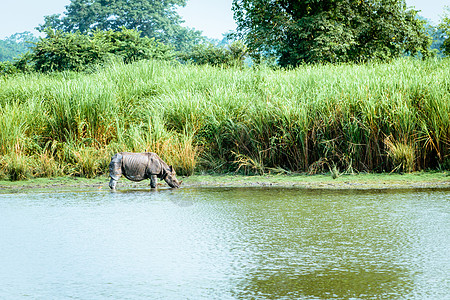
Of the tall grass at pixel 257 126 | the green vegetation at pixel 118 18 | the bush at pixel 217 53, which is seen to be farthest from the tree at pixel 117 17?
the tall grass at pixel 257 126

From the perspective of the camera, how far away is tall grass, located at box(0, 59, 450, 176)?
9.72 metres

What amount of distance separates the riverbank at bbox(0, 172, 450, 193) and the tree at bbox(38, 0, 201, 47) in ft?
118

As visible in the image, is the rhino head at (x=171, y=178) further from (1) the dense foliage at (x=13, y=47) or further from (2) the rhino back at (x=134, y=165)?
(1) the dense foliage at (x=13, y=47)

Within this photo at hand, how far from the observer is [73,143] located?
34.0 feet

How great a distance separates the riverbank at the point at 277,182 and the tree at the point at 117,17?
Answer: 36.0 metres

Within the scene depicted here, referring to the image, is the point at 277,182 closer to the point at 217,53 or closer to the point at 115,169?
the point at 115,169

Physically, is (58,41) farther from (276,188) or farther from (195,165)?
(276,188)

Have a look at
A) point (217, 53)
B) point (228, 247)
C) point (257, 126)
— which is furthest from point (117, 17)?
point (228, 247)

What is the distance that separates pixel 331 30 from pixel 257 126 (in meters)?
12.7

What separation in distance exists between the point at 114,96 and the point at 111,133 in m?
0.94

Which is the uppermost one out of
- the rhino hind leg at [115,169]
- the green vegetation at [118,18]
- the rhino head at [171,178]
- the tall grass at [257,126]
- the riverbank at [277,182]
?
the green vegetation at [118,18]

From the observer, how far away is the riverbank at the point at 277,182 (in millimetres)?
8469

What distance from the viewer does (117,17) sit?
1816 inches

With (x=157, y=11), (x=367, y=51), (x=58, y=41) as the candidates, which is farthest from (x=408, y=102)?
(x=157, y=11)
